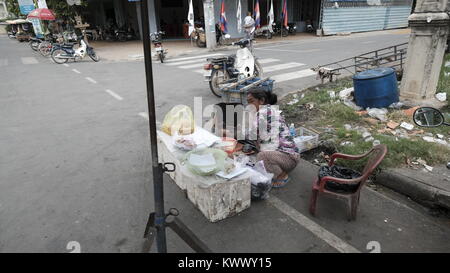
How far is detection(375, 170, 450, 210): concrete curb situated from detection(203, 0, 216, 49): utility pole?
47.2 feet

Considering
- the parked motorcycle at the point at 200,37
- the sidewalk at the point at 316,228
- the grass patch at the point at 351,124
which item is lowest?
the sidewalk at the point at 316,228

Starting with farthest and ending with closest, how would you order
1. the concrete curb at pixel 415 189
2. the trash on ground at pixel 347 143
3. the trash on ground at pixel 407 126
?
1. the trash on ground at pixel 407 126
2. the trash on ground at pixel 347 143
3. the concrete curb at pixel 415 189

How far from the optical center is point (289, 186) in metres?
3.57

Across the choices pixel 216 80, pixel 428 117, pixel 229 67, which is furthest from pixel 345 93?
pixel 428 117

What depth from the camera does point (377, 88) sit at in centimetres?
527

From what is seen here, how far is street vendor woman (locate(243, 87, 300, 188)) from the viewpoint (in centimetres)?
346

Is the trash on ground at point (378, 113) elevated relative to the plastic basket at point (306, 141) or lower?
elevated

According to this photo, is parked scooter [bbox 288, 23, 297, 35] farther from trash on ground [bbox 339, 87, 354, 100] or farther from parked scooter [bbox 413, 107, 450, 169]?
parked scooter [bbox 413, 107, 450, 169]

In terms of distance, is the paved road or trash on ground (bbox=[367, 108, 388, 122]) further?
trash on ground (bbox=[367, 108, 388, 122])

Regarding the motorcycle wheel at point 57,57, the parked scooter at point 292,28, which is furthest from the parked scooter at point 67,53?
the parked scooter at point 292,28

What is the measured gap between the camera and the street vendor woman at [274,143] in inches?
136

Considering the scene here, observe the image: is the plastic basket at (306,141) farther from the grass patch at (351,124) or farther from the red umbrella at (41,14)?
the red umbrella at (41,14)

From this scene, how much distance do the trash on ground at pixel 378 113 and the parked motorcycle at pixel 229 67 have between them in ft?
9.70

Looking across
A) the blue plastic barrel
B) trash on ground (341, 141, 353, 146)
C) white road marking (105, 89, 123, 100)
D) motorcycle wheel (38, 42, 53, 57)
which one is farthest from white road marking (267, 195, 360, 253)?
motorcycle wheel (38, 42, 53, 57)
